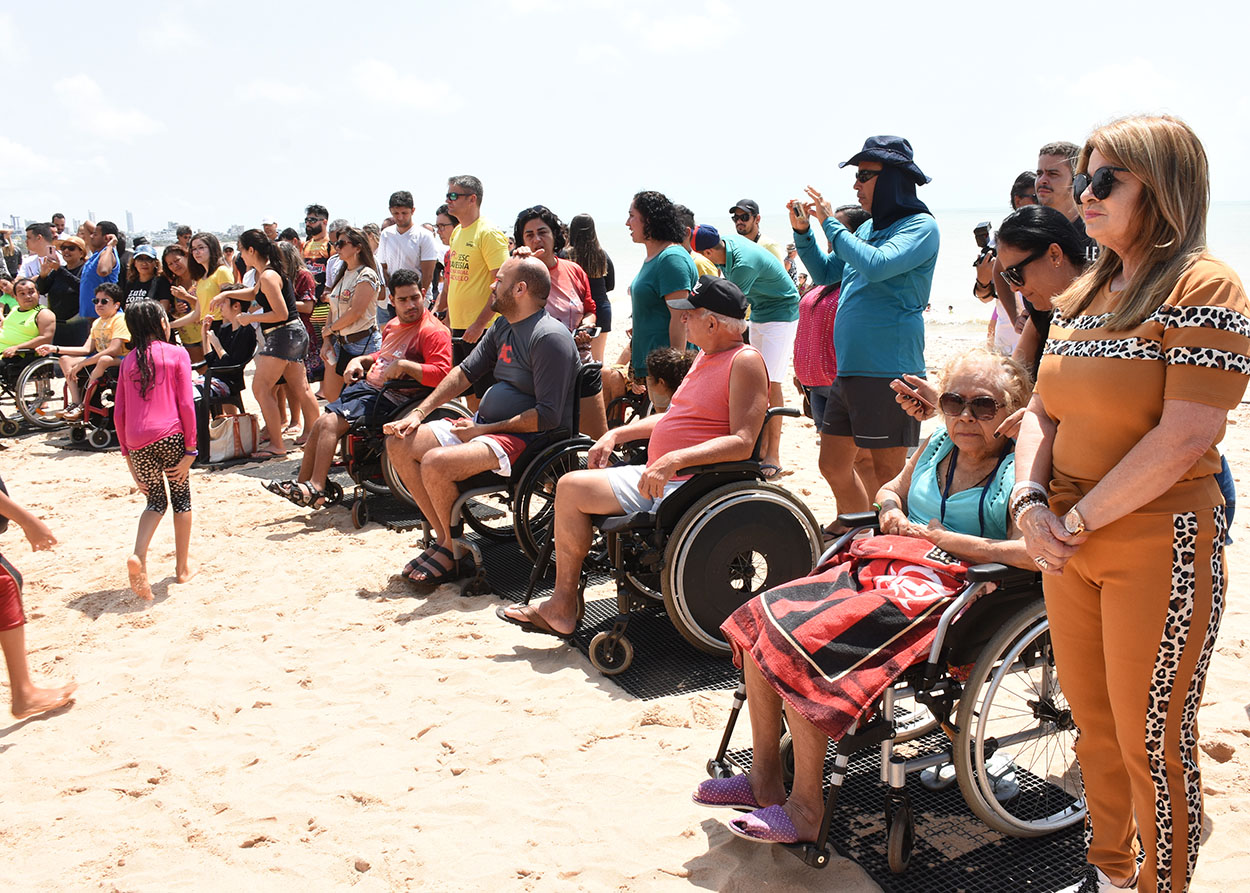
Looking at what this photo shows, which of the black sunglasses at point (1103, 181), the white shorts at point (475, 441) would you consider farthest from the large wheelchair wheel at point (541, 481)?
the black sunglasses at point (1103, 181)

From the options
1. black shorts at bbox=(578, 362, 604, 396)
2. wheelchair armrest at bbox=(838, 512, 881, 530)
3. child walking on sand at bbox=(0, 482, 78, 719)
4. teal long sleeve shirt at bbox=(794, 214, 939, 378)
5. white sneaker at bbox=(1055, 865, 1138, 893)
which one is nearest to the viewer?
white sneaker at bbox=(1055, 865, 1138, 893)

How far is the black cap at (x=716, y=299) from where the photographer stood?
3752 mm

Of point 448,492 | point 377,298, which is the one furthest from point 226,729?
point 377,298

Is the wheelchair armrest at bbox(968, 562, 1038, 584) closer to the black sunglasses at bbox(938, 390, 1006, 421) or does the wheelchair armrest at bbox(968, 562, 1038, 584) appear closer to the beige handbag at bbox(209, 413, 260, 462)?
the black sunglasses at bbox(938, 390, 1006, 421)

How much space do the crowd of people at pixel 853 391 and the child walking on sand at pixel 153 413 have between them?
14 mm

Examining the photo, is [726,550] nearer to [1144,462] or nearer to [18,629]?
[1144,462]

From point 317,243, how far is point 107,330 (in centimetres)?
285

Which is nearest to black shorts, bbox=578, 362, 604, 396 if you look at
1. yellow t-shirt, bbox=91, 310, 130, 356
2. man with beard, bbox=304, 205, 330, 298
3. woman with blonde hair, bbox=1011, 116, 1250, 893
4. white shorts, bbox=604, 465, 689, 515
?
white shorts, bbox=604, 465, 689, 515

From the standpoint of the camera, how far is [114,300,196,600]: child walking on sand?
4.83 meters

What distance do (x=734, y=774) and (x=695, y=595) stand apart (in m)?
0.89

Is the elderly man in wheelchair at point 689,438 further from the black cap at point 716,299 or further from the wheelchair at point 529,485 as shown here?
the wheelchair at point 529,485

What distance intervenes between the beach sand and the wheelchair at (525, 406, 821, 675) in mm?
256

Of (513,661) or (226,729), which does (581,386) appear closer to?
(513,661)

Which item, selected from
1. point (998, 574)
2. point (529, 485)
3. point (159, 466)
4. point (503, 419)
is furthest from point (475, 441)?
point (998, 574)
